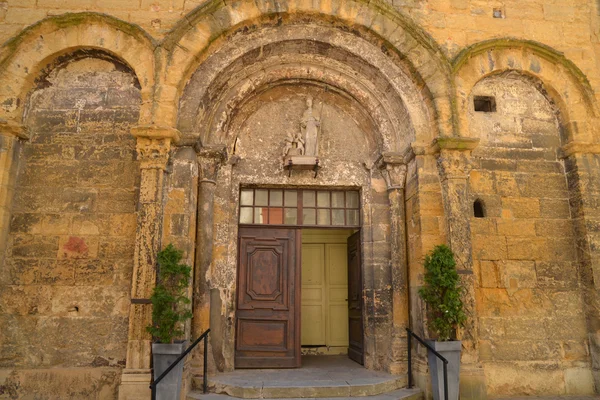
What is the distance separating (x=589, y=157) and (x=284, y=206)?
4.49 meters

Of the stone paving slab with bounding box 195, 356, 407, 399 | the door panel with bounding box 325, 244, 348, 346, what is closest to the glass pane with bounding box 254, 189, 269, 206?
the stone paving slab with bounding box 195, 356, 407, 399

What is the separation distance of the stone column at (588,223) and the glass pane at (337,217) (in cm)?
331

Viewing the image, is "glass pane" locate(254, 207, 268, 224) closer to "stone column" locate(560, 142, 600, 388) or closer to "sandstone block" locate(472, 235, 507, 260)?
"sandstone block" locate(472, 235, 507, 260)

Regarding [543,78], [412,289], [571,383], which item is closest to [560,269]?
[571,383]

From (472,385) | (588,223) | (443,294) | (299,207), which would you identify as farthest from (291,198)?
(588,223)

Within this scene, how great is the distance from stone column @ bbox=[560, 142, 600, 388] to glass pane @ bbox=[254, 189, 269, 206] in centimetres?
443

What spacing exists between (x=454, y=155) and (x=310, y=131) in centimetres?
216

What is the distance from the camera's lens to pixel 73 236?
562cm

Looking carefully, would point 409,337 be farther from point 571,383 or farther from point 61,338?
point 61,338

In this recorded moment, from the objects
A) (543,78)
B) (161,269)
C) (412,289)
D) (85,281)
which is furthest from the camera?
(543,78)

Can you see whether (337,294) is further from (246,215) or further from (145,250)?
(145,250)

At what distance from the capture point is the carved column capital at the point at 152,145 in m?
5.52

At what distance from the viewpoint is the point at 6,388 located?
5.17 meters

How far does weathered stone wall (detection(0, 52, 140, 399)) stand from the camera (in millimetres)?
5312
